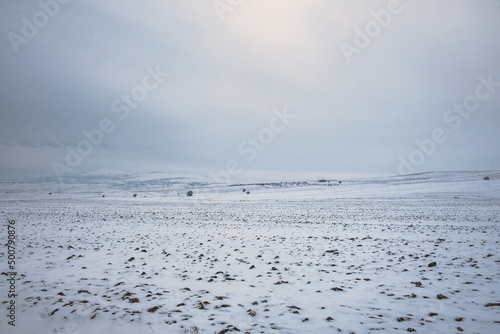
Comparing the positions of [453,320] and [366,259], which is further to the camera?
[366,259]

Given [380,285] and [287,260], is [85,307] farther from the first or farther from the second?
[380,285]

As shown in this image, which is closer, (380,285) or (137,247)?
(380,285)

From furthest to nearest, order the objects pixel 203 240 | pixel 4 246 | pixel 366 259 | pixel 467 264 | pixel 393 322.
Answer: pixel 203 240
pixel 4 246
pixel 366 259
pixel 467 264
pixel 393 322

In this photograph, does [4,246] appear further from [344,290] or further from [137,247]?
[344,290]

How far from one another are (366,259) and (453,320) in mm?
4715

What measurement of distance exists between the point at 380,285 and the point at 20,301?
29.9ft

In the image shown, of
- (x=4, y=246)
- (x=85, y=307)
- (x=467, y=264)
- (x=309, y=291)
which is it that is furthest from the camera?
A: (x=4, y=246)

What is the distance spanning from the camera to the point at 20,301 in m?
6.12

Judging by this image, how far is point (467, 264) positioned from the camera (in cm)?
882

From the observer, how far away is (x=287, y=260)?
9.81m

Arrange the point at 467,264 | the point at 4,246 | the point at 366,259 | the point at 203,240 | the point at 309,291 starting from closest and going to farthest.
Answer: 1. the point at 309,291
2. the point at 467,264
3. the point at 366,259
4. the point at 4,246
5. the point at 203,240

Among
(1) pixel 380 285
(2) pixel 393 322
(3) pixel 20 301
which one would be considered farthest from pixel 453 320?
(3) pixel 20 301

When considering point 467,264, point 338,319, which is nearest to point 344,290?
point 338,319

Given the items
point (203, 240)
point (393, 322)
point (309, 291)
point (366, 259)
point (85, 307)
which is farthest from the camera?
point (203, 240)
